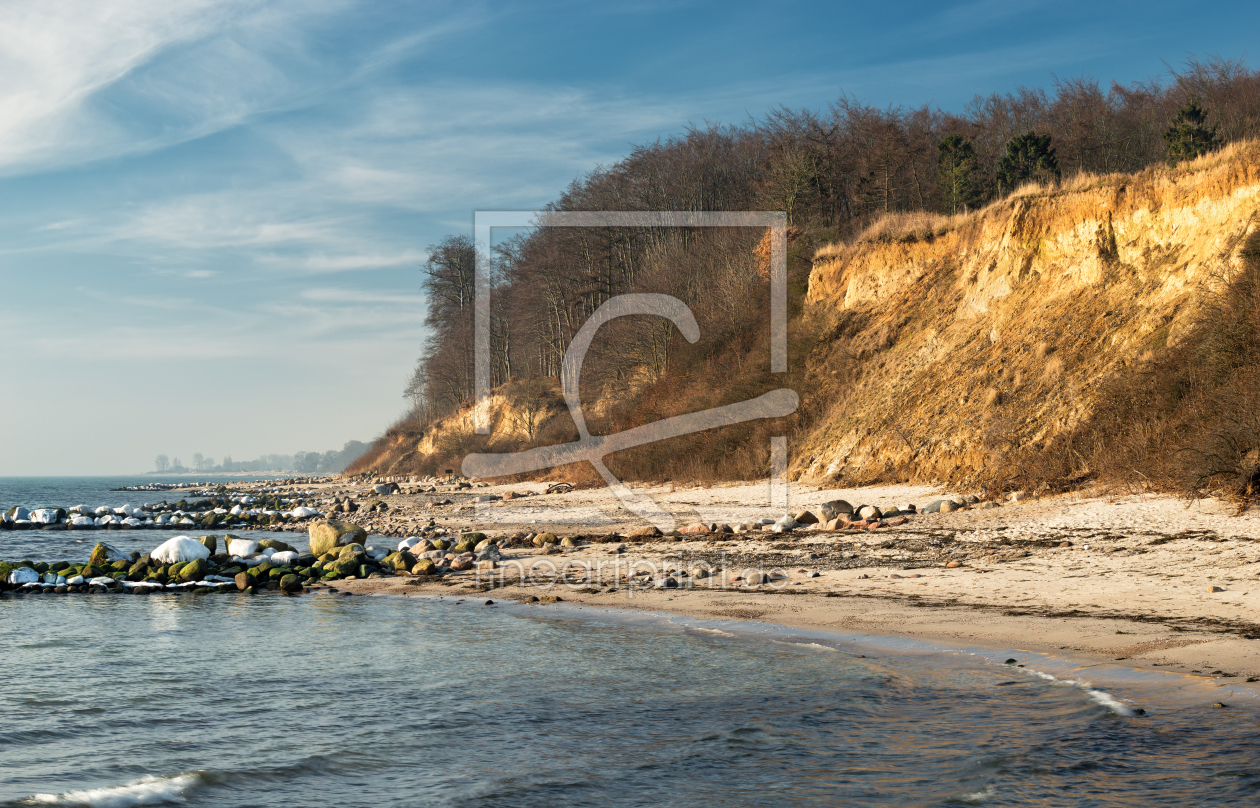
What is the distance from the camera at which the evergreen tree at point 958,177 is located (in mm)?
36906

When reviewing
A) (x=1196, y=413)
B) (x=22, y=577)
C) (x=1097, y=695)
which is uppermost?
(x=1196, y=413)

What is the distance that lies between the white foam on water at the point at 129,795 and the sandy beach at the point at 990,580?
6631mm

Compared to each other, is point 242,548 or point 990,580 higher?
point 990,580

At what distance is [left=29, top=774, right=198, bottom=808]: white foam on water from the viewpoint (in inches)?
226

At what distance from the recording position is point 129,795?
19.2 feet

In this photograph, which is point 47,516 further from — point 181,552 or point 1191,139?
point 1191,139

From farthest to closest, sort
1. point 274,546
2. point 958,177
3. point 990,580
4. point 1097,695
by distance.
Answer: point 958,177, point 274,546, point 990,580, point 1097,695

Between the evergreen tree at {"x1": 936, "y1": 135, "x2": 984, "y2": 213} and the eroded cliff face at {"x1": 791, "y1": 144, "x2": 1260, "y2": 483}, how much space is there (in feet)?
32.2

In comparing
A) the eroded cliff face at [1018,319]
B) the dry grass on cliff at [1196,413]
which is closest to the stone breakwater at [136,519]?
the eroded cliff face at [1018,319]

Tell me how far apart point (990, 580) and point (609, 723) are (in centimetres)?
626

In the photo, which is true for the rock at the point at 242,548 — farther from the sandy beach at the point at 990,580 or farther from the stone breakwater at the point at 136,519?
the stone breakwater at the point at 136,519

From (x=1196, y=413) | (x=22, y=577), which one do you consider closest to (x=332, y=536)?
(x=22, y=577)

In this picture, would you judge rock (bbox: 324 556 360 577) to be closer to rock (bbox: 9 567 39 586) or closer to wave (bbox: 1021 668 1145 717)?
rock (bbox: 9 567 39 586)

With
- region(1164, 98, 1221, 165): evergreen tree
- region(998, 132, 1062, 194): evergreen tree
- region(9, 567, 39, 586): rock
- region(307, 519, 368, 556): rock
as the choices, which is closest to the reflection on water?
region(9, 567, 39, 586): rock
